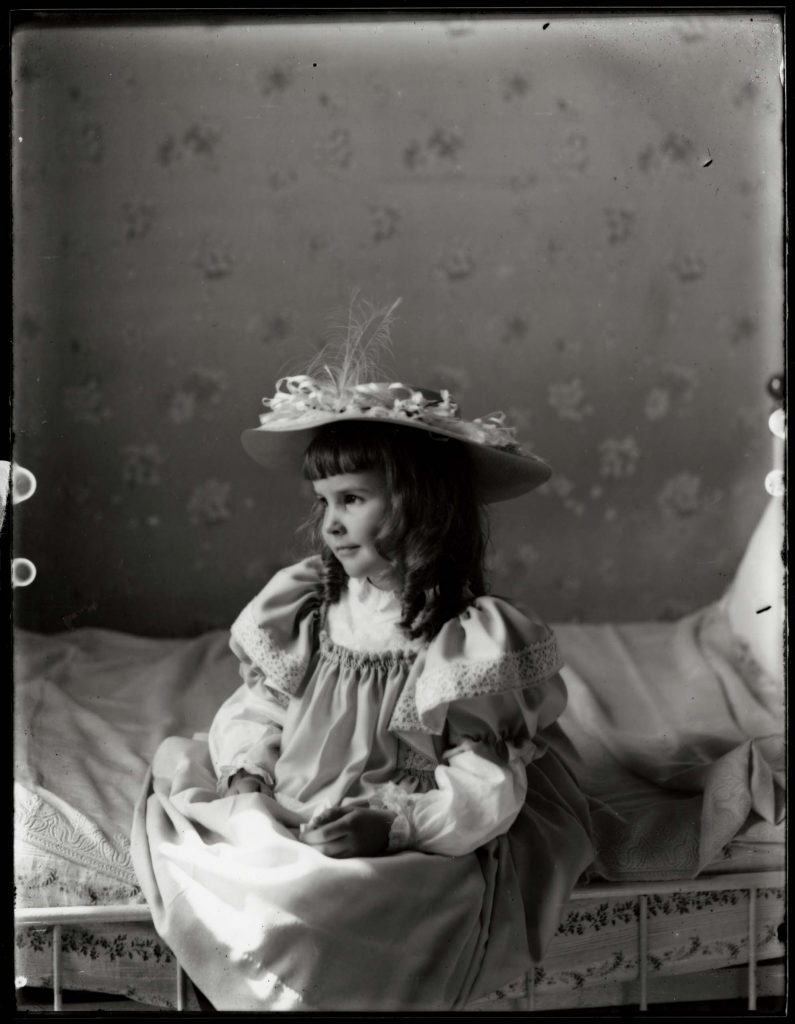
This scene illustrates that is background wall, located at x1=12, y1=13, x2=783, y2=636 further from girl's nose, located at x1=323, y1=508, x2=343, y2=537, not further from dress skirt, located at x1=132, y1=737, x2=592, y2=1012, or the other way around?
dress skirt, located at x1=132, y1=737, x2=592, y2=1012

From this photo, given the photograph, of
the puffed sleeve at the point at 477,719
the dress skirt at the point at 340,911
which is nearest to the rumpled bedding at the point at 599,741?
the dress skirt at the point at 340,911

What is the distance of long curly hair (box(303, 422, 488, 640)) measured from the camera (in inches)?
54.9

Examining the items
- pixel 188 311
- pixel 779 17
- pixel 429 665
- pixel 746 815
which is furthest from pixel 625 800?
pixel 779 17

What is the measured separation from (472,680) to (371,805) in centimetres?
19

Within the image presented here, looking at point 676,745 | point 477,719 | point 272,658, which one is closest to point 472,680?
point 477,719

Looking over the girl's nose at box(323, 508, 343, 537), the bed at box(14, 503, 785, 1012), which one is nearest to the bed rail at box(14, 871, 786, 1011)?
the bed at box(14, 503, 785, 1012)

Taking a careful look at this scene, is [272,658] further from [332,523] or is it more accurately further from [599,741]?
[599,741]

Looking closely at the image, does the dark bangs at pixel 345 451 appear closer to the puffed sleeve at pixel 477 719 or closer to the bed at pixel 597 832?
the puffed sleeve at pixel 477 719

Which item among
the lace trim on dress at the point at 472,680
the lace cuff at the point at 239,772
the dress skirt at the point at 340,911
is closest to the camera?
the dress skirt at the point at 340,911

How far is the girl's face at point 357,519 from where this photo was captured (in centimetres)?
140

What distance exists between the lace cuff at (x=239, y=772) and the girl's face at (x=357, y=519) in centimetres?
28

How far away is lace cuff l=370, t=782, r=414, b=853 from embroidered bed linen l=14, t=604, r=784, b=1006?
0.82ft

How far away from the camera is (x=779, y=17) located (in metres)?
1.41

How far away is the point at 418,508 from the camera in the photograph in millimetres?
1397
